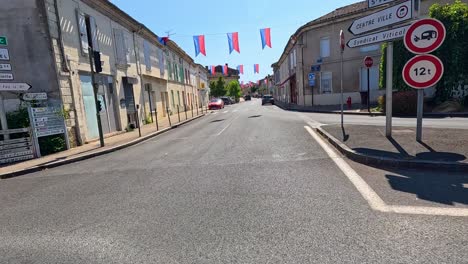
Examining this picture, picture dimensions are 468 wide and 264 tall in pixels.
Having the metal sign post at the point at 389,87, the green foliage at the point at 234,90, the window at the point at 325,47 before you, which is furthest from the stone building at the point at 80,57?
the green foliage at the point at 234,90

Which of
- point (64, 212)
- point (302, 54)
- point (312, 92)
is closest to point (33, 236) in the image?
point (64, 212)

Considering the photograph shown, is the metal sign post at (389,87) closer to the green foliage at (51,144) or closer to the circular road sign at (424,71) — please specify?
the circular road sign at (424,71)

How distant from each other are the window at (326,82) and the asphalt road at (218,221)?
19.4 metres

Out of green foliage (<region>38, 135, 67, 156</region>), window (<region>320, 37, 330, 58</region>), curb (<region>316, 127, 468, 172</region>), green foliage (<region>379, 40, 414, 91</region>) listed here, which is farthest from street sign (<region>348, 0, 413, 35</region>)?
window (<region>320, 37, 330, 58</region>)

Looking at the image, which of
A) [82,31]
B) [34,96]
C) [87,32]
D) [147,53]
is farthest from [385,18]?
[147,53]

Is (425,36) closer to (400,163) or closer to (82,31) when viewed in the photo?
(400,163)

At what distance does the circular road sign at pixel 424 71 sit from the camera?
5285 millimetres

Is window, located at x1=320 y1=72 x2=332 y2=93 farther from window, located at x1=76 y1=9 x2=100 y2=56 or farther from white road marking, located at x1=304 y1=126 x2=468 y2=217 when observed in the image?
white road marking, located at x1=304 y1=126 x2=468 y2=217

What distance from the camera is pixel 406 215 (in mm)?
3043

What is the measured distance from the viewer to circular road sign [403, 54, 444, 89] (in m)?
5.29

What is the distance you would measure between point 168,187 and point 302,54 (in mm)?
22654

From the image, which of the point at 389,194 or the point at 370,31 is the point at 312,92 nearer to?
the point at 370,31

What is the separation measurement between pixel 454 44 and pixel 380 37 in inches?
400

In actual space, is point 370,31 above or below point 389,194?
above
